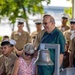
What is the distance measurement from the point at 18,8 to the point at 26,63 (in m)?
9.42

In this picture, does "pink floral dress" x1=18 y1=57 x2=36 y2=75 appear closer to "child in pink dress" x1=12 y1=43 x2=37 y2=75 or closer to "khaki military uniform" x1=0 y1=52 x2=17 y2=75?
"child in pink dress" x1=12 y1=43 x2=37 y2=75

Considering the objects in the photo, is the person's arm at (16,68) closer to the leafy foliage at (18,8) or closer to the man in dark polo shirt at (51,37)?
the man in dark polo shirt at (51,37)

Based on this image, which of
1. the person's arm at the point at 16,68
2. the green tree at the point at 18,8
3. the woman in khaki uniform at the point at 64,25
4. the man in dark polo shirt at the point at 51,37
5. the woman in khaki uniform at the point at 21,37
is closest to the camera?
the man in dark polo shirt at the point at 51,37

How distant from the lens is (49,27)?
5656 millimetres

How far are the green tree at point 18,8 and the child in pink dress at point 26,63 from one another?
8.91 m

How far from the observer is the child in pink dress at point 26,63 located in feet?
19.5

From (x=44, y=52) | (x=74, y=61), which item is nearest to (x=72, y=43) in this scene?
(x=74, y=61)

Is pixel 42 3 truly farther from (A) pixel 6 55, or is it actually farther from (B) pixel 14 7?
(A) pixel 6 55

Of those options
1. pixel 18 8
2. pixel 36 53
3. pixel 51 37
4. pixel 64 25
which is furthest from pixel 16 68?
pixel 18 8

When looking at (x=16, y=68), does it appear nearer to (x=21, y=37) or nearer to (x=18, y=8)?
(x=21, y=37)

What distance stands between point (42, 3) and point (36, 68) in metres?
9.38

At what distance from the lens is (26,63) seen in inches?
238

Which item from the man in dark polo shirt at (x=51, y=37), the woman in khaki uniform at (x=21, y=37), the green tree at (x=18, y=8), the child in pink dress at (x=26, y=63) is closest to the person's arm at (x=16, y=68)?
the child in pink dress at (x=26, y=63)

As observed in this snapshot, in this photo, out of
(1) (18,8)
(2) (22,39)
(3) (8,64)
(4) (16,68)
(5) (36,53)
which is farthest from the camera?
(1) (18,8)
